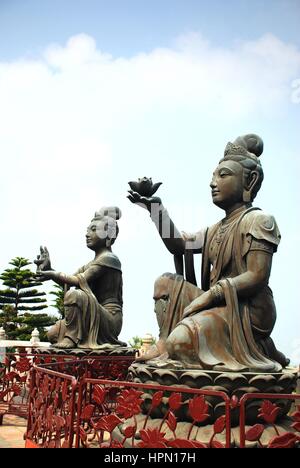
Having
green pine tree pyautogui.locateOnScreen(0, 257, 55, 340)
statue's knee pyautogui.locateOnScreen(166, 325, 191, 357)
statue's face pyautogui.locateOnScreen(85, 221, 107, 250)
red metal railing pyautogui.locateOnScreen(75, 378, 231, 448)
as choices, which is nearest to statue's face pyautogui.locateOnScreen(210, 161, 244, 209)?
statue's knee pyautogui.locateOnScreen(166, 325, 191, 357)

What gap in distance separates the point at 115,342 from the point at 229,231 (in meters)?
3.95

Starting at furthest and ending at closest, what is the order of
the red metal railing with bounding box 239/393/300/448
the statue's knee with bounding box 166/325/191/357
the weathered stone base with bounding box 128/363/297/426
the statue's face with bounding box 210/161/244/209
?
the statue's face with bounding box 210/161/244/209, the statue's knee with bounding box 166/325/191/357, the weathered stone base with bounding box 128/363/297/426, the red metal railing with bounding box 239/393/300/448

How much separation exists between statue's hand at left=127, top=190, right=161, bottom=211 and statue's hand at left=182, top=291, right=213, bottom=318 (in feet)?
3.21

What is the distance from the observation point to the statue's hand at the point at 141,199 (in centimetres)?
438

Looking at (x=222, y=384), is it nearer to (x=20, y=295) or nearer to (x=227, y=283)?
(x=227, y=283)

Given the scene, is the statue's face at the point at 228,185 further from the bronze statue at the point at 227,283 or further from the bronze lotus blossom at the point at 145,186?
the bronze lotus blossom at the point at 145,186

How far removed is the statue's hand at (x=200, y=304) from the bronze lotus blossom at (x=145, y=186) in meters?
1.07

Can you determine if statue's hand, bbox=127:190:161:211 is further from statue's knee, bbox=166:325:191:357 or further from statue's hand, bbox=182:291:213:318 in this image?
statue's knee, bbox=166:325:191:357

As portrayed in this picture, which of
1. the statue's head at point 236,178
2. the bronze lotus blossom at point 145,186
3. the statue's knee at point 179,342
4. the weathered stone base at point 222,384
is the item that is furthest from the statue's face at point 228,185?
the weathered stone base at point 222,384

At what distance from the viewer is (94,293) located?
26.6 ft

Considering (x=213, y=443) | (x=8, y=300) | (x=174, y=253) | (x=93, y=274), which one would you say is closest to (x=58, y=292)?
(x=8, y=300)

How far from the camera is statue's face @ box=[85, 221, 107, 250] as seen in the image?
807cm

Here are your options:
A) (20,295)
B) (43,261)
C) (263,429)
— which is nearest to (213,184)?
(263,429)
